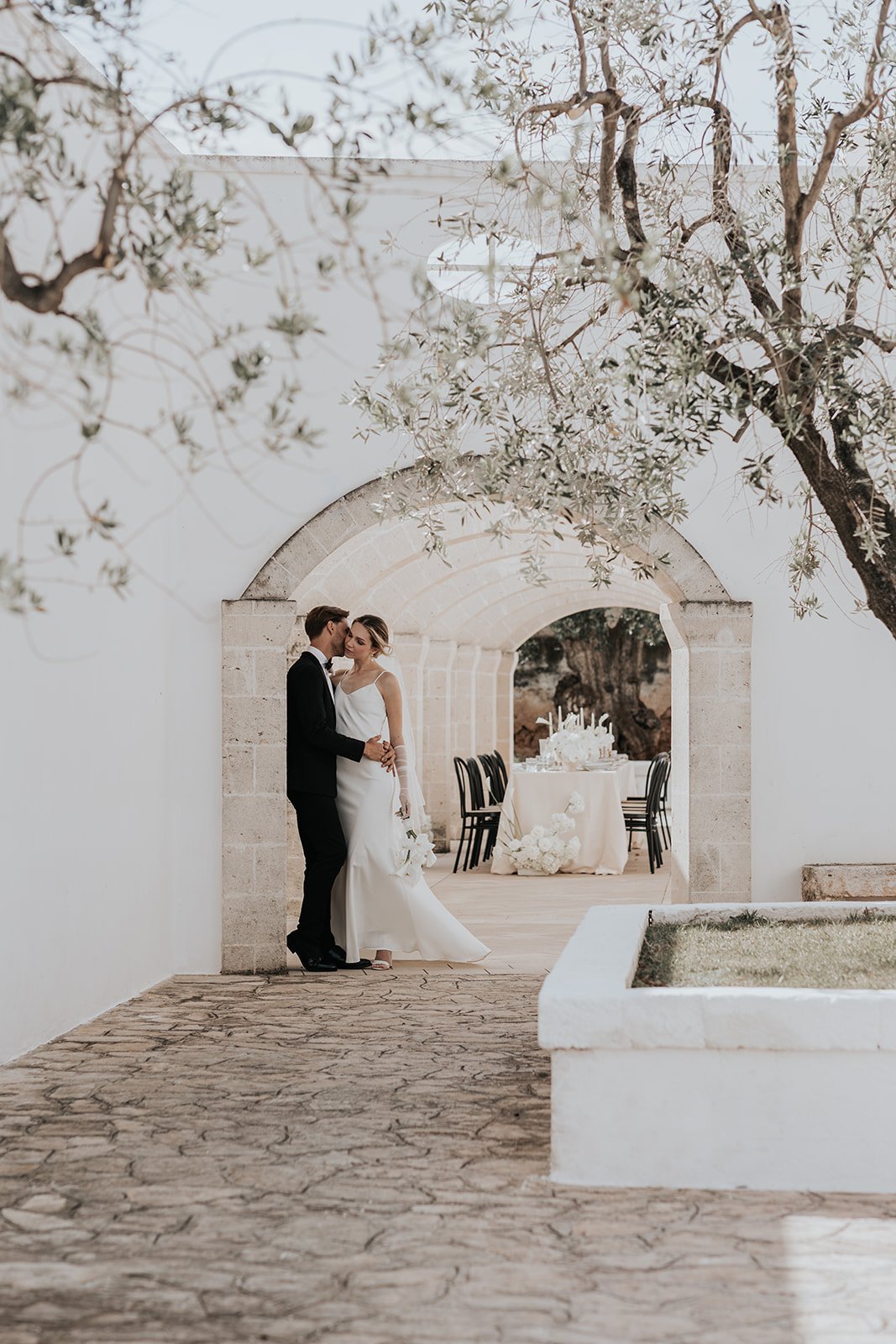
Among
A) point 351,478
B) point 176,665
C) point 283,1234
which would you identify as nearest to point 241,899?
point 176,665

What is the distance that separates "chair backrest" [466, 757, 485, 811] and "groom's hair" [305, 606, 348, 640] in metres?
5.22

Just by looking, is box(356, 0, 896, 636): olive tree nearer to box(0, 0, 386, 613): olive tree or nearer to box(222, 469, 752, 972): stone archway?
box(0, 0, 386, 613): olive tree

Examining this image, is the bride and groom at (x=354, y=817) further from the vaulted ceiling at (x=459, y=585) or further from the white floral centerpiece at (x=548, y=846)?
the white floral centerpiece at (x=548, y=846)

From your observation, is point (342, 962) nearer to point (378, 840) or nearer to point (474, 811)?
point (378, 840)

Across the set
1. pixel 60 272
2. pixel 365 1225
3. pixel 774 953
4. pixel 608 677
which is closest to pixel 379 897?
pixel 774 953

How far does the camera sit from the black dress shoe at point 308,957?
7.06 meters

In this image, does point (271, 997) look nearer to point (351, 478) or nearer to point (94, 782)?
point (94, 782)

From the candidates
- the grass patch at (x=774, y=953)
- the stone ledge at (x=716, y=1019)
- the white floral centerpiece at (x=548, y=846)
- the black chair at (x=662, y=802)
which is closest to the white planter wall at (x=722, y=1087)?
the stone ledge at (x=716, y=1019)

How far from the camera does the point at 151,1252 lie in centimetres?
317

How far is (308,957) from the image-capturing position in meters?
7.07

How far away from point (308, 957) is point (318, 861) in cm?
→ 47

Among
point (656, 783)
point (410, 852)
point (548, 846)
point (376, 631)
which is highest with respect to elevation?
point (376, 631)

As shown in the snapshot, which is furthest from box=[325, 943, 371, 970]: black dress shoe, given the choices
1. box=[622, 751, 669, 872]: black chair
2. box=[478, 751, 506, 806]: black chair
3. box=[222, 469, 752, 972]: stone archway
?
box=[478, 751, 506, 806]: black chair

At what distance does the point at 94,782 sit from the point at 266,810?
127 centimetres
